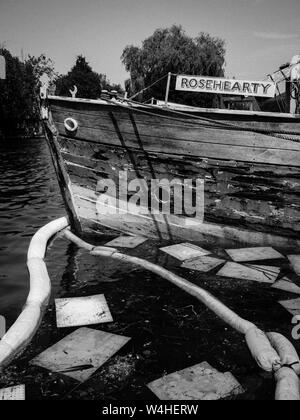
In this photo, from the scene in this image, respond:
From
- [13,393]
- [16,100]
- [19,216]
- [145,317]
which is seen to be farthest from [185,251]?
[16,100]

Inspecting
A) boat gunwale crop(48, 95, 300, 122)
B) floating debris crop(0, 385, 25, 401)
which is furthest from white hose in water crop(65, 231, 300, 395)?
boat gunwale crop(48, 95, 300, 122)

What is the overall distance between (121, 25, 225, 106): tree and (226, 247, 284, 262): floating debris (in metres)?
30.1

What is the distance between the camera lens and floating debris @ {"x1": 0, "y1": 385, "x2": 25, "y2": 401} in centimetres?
237

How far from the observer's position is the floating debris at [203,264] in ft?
15.4

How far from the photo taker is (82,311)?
3592mm

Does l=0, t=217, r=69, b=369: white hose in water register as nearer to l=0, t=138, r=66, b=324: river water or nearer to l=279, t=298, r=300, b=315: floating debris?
l=0, t=138, r=66, b=324: river water

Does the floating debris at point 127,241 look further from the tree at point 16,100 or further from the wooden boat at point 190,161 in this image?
the tree at point 16,100

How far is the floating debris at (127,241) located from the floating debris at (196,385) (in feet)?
10.0

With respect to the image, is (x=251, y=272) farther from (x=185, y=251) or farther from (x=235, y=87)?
(x=235, y=87)

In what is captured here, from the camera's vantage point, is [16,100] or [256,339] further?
[16,100]

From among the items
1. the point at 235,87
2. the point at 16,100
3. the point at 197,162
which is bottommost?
the point at 197,162

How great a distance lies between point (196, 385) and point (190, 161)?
338cm

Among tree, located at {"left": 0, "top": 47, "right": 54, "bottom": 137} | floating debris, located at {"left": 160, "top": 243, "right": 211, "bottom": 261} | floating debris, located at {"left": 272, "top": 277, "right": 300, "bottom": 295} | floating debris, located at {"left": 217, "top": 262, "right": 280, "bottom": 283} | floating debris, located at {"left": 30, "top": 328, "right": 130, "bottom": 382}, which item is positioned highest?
tree, located at {"left": 0, "top": 47, "right": 54, "bottom": 137}
